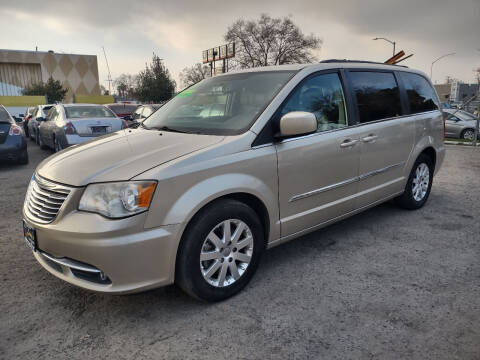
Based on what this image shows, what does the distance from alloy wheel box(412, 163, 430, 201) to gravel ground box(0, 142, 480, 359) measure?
3.27 feet

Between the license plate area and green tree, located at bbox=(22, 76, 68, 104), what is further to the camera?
green tree, located at bbox=(22, 76, 68, 104)

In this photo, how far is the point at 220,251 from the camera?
9.09ft

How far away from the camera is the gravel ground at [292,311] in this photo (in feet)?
7.69

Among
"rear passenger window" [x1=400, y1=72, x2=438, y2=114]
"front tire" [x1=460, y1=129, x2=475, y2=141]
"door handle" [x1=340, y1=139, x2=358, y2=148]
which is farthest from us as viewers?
"front tire" [x1=460, y1=129, x2=475, y2=141]

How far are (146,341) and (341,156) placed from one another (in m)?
2.28

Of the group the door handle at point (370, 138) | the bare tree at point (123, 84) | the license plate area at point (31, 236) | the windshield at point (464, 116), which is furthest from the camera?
the bare tree at point (123, 84)

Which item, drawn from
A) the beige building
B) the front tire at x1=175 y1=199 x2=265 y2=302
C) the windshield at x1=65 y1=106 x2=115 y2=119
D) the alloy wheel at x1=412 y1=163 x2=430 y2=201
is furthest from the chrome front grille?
the beige building

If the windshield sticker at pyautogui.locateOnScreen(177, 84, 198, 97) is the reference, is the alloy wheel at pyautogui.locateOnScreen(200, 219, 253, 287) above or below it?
below

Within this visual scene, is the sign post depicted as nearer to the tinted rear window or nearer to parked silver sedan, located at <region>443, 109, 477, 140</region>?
parked silver sedan, located at <region>443, 109, 477, 140</region>

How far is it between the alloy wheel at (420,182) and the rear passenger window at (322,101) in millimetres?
1818

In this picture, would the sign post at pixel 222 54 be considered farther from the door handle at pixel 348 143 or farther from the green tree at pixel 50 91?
the door handle at pixel 348 143

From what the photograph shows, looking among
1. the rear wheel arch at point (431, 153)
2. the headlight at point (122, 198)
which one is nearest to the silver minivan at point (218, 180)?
the headlight at point (122, 198)

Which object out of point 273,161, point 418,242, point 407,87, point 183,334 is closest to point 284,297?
point 183,334

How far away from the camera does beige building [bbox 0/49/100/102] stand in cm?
4994
